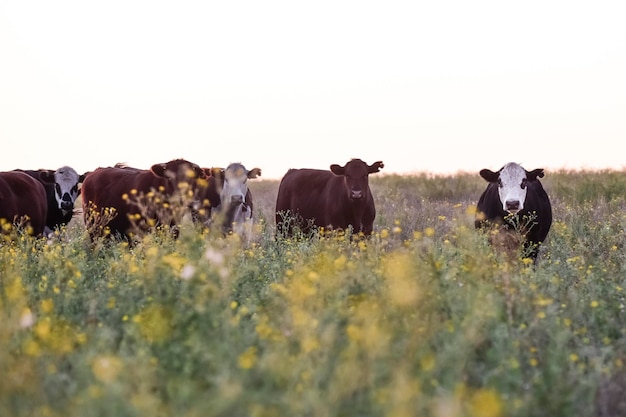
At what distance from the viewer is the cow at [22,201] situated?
1392 centimetres

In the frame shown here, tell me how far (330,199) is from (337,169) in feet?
1.77

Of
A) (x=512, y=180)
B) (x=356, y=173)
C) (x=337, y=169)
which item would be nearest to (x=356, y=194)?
(x=356, y=173)

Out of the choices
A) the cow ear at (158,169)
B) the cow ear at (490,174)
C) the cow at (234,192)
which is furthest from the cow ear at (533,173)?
the cow ear at (158,169)

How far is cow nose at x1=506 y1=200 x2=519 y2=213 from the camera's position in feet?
42.4

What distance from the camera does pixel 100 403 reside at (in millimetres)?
4082

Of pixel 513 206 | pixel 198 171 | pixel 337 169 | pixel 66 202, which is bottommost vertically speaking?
pixel 513 206

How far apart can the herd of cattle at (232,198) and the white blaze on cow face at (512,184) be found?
0.05ft

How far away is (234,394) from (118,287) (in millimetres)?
4194

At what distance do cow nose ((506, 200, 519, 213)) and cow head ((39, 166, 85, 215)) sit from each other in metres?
7.89

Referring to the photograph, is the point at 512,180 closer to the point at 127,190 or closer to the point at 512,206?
the point at 512,206

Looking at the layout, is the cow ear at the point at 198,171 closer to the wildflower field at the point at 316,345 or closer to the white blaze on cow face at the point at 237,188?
the white blaze on cow face at the point at 237,188

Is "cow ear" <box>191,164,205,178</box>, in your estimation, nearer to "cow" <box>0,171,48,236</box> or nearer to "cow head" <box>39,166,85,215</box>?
"cow" <box>0,171,48,236</box>

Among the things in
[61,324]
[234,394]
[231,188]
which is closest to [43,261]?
[61,324]

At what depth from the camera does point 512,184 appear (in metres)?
13.5
